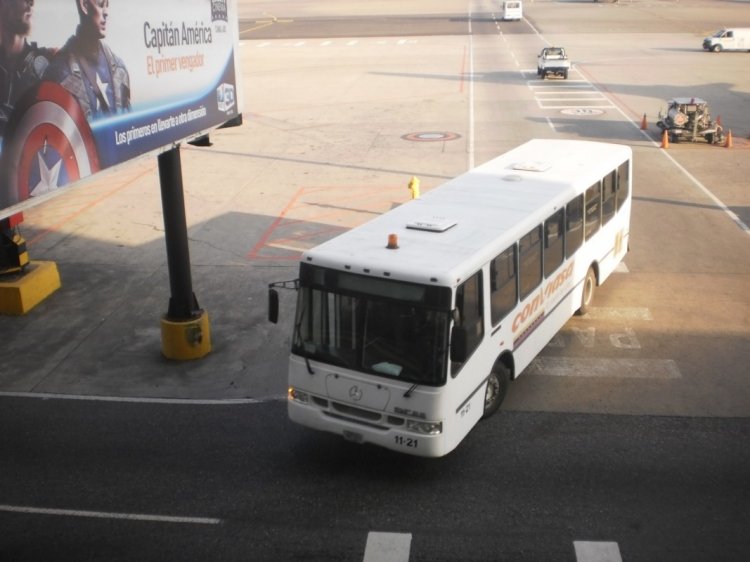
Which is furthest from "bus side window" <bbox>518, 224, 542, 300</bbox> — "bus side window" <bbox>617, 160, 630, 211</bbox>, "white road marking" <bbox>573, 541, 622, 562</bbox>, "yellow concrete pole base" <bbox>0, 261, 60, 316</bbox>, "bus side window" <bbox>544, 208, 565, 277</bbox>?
"yellow concrete pole base" <bbox>0, 261, 60, 316</bbox>

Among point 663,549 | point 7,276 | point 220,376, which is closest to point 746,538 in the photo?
point 663,549

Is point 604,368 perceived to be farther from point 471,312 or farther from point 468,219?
point 471,312

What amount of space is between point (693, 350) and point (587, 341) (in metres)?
1.69

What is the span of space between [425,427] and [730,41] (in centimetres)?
5527

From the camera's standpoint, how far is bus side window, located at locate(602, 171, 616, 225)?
1525cm

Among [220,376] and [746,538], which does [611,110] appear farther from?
[746,538]

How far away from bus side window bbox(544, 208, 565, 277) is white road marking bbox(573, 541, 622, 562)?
15.2 ft

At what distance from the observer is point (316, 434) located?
11477mm

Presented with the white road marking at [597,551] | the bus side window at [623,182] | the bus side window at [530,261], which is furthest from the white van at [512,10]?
the white road marking at [597,551]

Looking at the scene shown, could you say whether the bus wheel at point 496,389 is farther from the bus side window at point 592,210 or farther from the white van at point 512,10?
the white van at point 512,10

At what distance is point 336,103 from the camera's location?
39.4 m

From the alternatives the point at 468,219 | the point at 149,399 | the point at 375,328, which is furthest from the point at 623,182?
the point at 149,399

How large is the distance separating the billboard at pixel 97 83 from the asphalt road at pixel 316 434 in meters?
3.76

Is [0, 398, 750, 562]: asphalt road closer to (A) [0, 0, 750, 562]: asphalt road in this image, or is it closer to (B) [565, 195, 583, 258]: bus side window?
(A) [0, 0, 750, 562]: asphalt road
